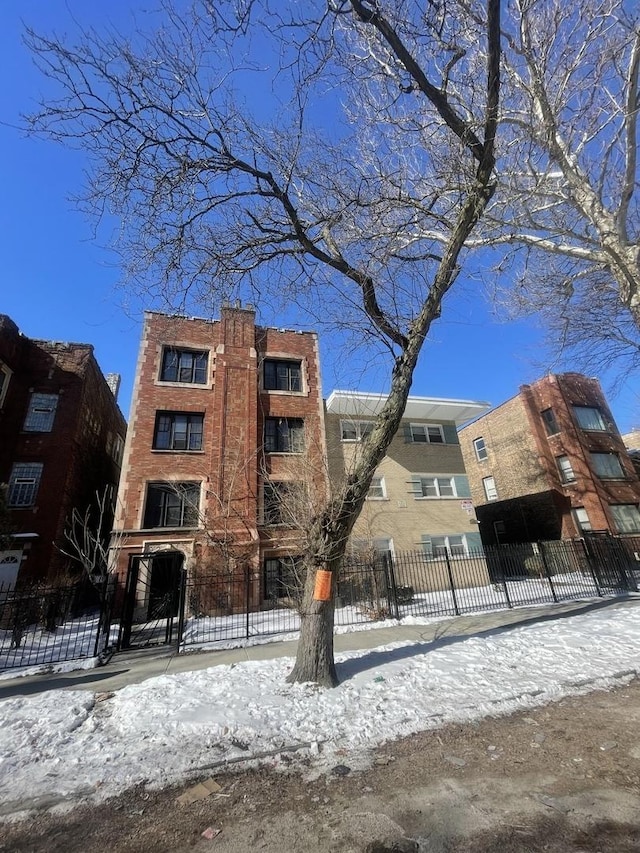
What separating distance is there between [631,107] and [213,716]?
1292 centimetres

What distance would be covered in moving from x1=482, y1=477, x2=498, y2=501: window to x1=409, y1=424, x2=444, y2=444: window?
8.04 metres

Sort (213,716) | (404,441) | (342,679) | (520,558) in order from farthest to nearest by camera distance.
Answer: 1. (404,441)
2. (520,558)
3. (342,679)
4. (213,716)

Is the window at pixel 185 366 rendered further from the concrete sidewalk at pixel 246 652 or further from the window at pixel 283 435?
the concrete sidewalk at pixel 246 652

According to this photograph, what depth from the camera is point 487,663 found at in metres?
6.06

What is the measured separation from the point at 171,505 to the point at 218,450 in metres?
2.94

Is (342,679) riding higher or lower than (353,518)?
lower

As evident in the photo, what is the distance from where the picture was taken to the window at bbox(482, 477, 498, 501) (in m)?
26.4

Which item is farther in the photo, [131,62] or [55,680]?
[55,680]

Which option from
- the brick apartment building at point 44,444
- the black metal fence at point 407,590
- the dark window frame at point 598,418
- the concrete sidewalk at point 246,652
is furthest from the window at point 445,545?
the brick apartment building at point 44,444

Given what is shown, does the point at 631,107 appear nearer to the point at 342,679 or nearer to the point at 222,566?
the point at 342,679

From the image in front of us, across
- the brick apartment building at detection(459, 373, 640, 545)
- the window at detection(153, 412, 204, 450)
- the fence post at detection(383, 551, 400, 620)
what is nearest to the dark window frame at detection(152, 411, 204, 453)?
the window at detection(153, 412, 204, 450)

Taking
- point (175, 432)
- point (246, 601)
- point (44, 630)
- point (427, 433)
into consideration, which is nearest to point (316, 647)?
point (246, 601)

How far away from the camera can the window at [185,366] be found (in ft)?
59.6

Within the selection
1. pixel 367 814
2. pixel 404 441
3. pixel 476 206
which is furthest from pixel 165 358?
pixel 367 814
